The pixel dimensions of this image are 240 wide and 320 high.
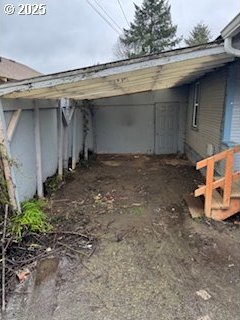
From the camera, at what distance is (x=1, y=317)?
2.79 meters

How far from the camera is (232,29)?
3.66m

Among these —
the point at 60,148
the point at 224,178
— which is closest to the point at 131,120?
the point at 60,148

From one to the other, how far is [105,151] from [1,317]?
967 cm

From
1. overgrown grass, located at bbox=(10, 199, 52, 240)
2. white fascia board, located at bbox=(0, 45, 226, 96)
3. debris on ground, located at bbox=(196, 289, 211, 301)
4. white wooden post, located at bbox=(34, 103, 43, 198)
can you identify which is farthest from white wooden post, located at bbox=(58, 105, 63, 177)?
debris on ground, located at bbox=(196, 289, 211, 301)

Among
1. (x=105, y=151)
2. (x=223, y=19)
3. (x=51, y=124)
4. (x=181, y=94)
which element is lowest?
(x=105, y=151)

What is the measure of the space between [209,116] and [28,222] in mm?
5219

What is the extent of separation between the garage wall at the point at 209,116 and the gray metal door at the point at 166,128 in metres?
1.71

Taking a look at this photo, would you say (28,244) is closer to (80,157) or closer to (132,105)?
(80,157)

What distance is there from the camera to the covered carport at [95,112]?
4090mm

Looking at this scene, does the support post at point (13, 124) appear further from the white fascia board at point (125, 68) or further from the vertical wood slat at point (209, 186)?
the vertical wood slat at point (209, 186)

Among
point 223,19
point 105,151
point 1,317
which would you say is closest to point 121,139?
point 105,151

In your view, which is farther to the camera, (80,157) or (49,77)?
(80,157)

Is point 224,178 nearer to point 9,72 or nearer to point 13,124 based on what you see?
point 13,124
